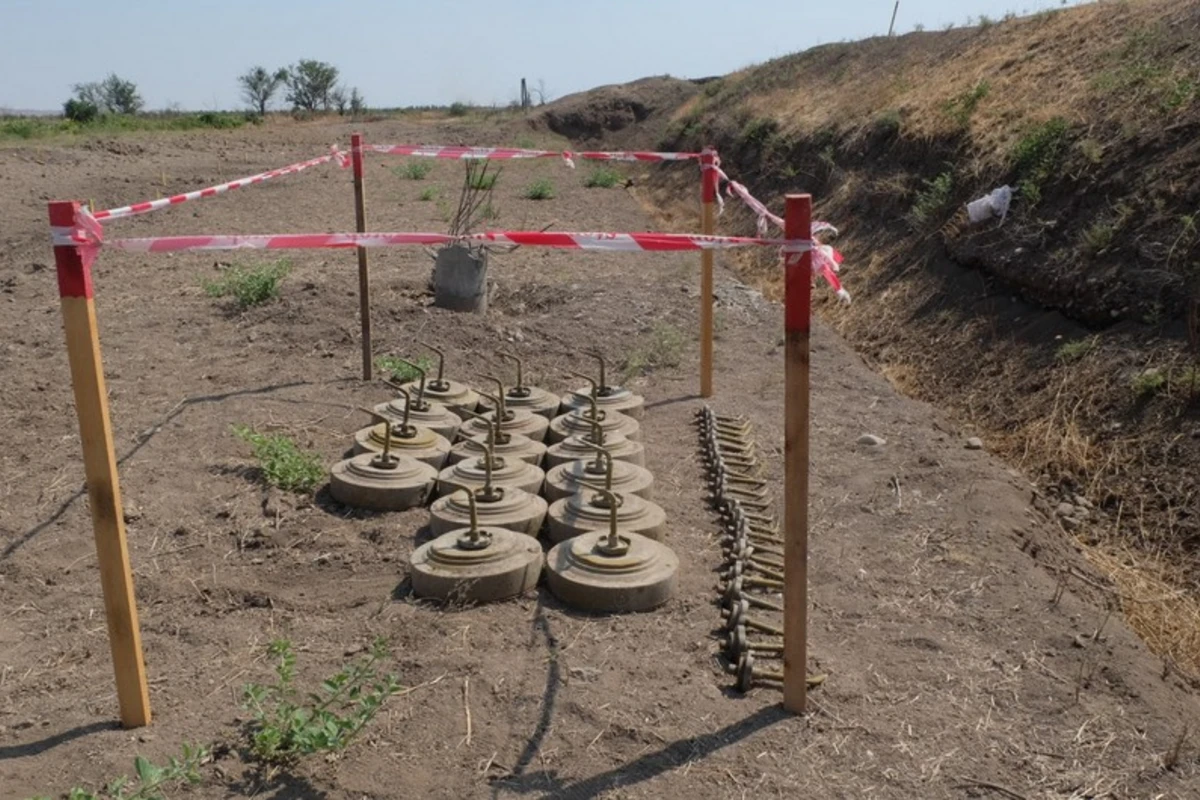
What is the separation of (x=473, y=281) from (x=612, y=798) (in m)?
6.19

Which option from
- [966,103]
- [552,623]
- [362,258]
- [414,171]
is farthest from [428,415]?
[414,171]

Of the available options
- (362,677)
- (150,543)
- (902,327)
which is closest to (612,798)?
(362,677)

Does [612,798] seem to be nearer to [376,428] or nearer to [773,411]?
[376,428]

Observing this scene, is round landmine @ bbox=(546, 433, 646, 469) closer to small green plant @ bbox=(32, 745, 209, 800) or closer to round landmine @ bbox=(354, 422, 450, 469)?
round landmine @ bbox=(354, 422, 450, 469)

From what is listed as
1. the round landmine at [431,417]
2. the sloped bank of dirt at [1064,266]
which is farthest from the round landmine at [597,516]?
the sloped bank of dirt at [1064,266]

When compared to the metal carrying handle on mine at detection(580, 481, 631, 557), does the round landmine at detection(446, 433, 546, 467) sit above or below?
above

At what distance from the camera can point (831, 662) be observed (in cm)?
396

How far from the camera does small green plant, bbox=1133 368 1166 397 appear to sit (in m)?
6.18

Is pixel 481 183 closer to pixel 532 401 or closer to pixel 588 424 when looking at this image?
pixel 532 401

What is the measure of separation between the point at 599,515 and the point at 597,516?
10 millimetres

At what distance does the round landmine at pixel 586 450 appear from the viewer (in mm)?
5578

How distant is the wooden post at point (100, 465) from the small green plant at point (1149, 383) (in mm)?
5496

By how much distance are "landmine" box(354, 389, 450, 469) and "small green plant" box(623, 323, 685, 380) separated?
244 centimetres

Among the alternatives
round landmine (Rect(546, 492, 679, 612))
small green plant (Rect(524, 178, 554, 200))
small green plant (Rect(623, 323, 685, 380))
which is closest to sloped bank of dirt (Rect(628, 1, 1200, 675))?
small green plant (Rect(623, 323, 685, 380))
